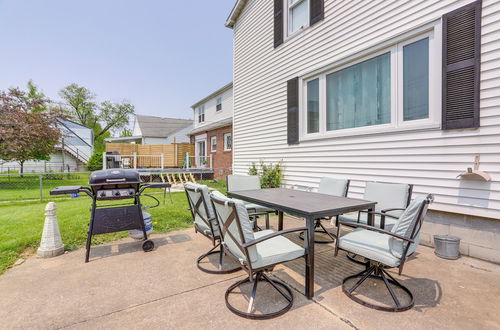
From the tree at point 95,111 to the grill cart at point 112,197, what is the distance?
40.9m

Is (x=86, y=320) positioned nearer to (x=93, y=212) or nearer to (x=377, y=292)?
(x=93, y=212)

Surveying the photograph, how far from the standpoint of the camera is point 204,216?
3018mm

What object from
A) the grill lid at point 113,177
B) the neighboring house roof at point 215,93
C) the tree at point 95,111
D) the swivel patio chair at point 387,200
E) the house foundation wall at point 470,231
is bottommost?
the house foundation wall at point 470,231

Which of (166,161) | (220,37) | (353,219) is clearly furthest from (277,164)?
(166,161)

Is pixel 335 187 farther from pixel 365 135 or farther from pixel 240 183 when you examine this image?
pixel 240 183

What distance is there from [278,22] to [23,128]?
1409 cm

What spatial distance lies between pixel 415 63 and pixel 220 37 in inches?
477

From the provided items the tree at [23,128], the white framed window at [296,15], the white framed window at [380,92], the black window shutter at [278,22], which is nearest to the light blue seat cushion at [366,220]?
the white framed window at [380,92]

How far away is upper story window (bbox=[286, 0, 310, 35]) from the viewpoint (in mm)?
6004

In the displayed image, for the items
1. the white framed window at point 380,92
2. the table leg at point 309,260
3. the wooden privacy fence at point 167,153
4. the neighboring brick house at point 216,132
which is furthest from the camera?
the wooden privacy fence at point 167,153

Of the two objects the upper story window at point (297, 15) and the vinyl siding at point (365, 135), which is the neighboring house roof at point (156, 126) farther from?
the upper story window at point (297, 15)

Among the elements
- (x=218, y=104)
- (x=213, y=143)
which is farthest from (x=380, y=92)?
(x=218, y=104)

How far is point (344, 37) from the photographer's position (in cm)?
490

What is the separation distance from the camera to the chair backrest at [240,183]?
474 centimetres
